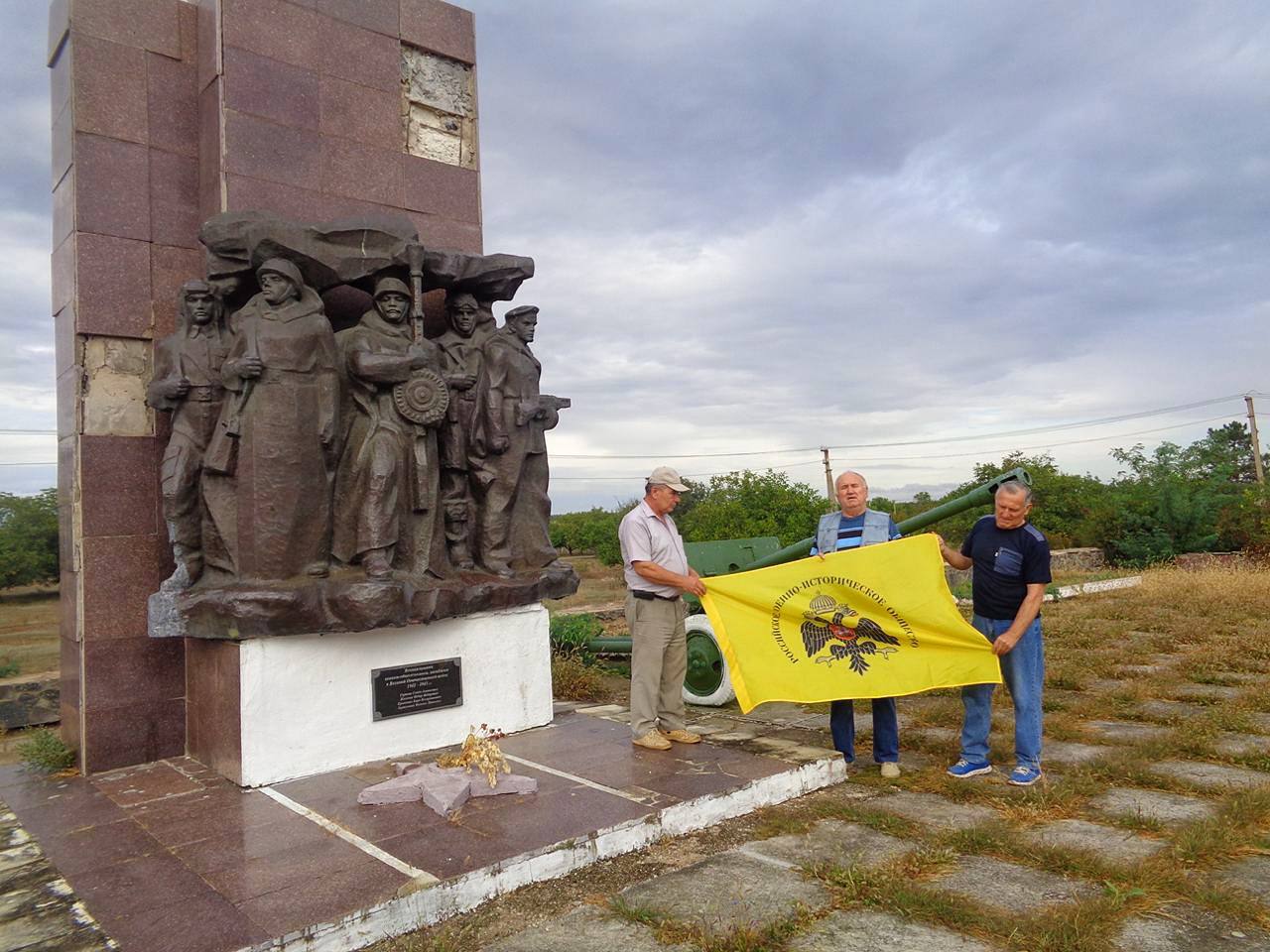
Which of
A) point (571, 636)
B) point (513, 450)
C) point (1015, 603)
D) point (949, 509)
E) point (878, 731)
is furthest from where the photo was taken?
point (571, 636)

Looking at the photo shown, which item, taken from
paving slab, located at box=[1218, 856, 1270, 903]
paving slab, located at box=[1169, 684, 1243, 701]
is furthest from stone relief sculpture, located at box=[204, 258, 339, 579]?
paving slab, located at box=[1169, 684, 1243, 701]

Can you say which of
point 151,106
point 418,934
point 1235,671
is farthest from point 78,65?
point 1235,671

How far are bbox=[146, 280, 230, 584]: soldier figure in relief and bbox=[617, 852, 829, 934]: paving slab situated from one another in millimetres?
3119

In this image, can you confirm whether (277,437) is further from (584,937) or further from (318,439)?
(584,937)

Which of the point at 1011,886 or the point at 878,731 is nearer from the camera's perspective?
the point at 1011,886

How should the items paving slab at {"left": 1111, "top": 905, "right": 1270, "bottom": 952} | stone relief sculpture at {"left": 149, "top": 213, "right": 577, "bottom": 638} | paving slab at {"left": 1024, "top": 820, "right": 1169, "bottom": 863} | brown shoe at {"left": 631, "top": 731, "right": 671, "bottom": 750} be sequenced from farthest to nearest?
brown shoe at {"left": 631, "top": 731, "right": 671, "bottom": 750} < stone relief sculpture at {"left": 149, "top": 213, "right": 577, "bottom": 638} < paving slab at {"left": 1024, "top": 820, "right": 1169, "bottom": 863} < paving slab at {"left": 1111, "top": 905, "right": 1270, "bottom": 952}

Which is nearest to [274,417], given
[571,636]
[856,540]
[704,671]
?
[856,540]

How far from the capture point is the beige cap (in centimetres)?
483

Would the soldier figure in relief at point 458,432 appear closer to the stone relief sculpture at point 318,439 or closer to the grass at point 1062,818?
the stone relief sculpture at point 318,439

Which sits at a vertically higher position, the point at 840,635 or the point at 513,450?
the point at 513,450

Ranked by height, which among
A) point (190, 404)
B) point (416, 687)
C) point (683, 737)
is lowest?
point (683, 737)

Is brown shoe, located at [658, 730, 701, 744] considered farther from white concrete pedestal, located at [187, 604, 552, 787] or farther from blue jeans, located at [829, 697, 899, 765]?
white concrete pedestal, located at [187, 604, 552, 787]

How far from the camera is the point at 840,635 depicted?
4816mm

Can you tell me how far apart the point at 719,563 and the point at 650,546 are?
12.6 ft
